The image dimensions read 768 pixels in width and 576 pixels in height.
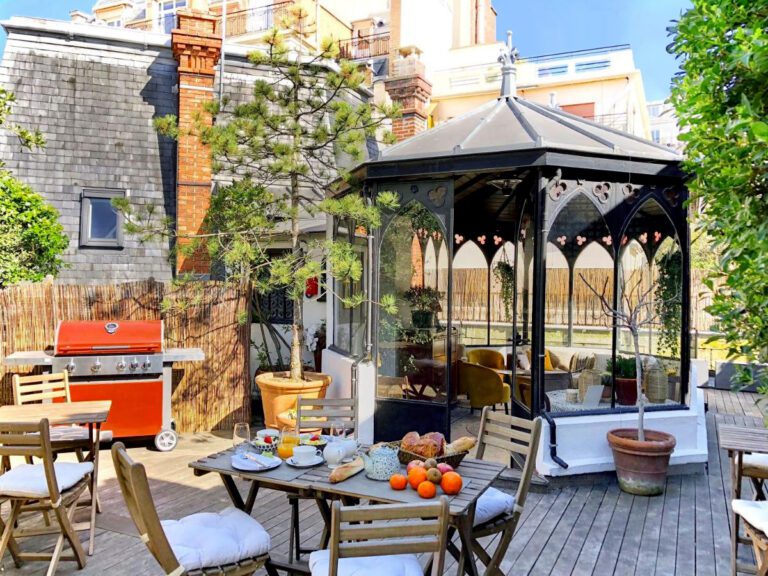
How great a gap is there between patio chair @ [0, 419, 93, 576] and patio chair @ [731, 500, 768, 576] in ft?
11.9

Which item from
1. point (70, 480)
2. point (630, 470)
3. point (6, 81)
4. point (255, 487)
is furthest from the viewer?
point (6, 81)

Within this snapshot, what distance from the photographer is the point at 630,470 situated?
488 cm

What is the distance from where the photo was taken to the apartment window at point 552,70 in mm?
18500

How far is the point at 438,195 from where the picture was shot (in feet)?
18.4

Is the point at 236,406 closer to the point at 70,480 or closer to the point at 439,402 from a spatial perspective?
the point at 439,402

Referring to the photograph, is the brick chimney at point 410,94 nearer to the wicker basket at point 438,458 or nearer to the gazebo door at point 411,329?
the gazebo door at point 411,329

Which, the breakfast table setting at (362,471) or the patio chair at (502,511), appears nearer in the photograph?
the breakfast table setting at (362,471)

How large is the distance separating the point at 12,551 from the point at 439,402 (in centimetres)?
350

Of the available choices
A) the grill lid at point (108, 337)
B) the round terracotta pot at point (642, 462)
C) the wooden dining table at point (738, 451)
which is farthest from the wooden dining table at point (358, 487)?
the grill lid at point (108, 337)

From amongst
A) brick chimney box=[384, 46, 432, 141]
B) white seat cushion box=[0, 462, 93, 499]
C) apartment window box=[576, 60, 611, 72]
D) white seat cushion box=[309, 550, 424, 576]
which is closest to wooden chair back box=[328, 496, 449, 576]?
white seat cushion box=[309, 550, 424, 576]

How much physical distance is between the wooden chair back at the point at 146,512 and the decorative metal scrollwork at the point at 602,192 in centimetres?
439

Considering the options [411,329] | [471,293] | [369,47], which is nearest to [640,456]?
[411,329]

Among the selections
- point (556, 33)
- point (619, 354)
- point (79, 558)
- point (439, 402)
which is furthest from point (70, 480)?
point (556, 33)

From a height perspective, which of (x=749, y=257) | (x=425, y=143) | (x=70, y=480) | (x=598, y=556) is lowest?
(x=598, y=556)
